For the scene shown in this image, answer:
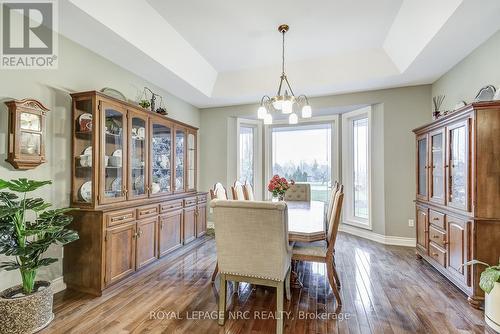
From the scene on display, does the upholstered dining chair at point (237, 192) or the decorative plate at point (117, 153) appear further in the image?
the upholstered dining chair at point (237, 192)

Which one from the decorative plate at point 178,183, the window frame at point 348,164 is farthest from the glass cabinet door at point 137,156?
the window frame at point 348,164

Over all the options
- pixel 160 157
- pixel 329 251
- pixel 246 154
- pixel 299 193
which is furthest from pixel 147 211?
pixel 246 154

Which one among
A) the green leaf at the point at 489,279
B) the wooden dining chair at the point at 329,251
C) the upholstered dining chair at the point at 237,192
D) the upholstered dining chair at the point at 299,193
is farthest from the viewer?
the upholstered dining chair at the point at 299,193

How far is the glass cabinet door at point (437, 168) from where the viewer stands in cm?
288

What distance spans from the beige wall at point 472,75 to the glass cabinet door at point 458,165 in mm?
594

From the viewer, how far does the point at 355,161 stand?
488cm

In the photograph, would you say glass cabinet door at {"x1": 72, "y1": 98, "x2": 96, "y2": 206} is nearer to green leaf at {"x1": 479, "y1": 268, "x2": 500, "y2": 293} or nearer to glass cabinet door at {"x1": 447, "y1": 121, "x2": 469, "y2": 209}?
green leaf at {"x1": 479, "y1": 268, "x2": 500, "y2": 293}

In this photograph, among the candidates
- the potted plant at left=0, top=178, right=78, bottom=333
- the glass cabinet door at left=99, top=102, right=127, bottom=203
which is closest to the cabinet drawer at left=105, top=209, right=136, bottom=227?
the glass cabinet door at left=99, top=102, right=127, bottom=203

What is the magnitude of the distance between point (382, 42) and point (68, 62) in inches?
151

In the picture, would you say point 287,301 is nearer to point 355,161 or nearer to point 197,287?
point 197,287

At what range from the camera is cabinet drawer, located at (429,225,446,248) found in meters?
2.77

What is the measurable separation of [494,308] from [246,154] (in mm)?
4339

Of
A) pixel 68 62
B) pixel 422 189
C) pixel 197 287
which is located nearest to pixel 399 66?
pixel 422 189

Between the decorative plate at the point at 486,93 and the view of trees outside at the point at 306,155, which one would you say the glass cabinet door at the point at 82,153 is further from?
the decorative plate at the point at 486,93
